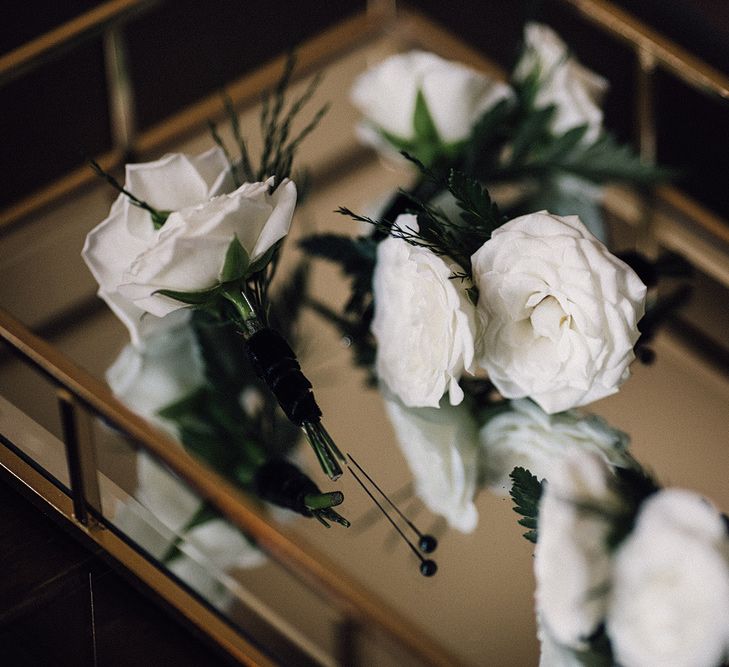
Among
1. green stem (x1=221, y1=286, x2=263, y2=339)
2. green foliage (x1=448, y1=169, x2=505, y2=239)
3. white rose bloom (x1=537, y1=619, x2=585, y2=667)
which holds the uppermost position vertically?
green foliage (x1=448, y1=169, x2=505, y2=239)

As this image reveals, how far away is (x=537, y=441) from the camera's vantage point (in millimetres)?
717

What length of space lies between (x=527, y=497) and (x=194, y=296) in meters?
0.23

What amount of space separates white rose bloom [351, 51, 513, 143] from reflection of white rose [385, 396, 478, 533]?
232 millimetres

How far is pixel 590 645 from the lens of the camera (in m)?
0.59

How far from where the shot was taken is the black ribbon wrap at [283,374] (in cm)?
66

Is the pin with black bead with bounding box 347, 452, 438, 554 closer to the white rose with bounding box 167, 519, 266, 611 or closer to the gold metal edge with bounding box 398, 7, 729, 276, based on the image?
the white rose with bounding box 167, 519, 266, 611

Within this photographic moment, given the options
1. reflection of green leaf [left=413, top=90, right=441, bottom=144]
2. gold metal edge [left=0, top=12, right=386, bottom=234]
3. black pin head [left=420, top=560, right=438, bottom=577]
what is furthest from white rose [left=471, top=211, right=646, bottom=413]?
gold metal edge [left=0, top=12, right=386, bottom=234]

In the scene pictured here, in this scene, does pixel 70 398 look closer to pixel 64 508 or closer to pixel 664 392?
pixel 64 508

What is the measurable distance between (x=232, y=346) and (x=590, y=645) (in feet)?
1.08

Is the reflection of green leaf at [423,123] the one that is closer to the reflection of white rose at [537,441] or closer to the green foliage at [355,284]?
the green foliage at [355,284]

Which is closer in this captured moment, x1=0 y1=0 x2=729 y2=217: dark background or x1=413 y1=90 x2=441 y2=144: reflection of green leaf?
x1=413 y1=90 x2=441 y2=144: reflection of green leaf

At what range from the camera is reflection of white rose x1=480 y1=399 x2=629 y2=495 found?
0.70 m

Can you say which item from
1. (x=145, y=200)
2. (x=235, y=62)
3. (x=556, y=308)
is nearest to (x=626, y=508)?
(x=556, y=308)

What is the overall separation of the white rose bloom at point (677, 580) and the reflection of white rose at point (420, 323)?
0.54 feet
